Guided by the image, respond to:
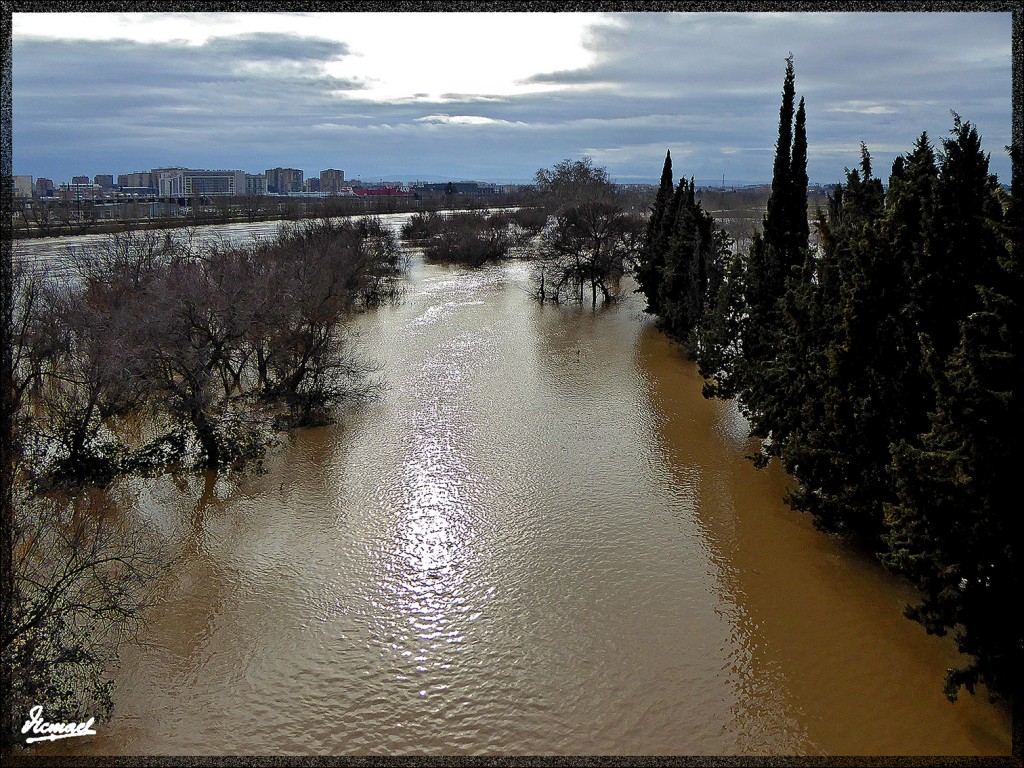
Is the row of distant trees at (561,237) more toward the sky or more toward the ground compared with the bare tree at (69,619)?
more toward the sky

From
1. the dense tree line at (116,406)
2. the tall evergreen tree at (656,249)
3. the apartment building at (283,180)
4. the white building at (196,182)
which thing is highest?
the apartment building at (283,180)

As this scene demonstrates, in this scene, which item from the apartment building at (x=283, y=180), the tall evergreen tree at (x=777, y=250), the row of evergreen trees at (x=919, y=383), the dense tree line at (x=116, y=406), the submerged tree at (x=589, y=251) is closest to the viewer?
the row of evergreen trees at (x=919, y=383)

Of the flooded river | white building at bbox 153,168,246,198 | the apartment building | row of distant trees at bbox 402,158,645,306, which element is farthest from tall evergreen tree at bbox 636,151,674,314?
the apartment building

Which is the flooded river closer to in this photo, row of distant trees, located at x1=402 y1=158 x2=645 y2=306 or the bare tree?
the bare tree

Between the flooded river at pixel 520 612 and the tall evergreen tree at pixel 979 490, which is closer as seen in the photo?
the tall evergreen tree at pixel 979 490

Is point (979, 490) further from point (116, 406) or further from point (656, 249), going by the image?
point (656, 249)

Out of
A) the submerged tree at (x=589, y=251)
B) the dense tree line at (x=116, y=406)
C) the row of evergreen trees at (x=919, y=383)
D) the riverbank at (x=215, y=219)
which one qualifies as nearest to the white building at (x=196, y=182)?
the riverbank at (x=215, y=219)

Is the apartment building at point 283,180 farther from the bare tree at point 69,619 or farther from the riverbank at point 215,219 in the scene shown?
the bare tree at point 69,619
